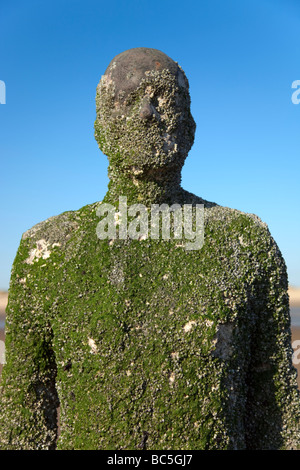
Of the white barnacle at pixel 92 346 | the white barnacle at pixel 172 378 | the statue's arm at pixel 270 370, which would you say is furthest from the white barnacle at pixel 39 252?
the statue's arm at pixel 270 370

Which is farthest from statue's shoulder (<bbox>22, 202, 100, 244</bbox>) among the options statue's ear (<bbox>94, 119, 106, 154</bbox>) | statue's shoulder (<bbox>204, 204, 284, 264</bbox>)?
statue's shoulder (<bbox>204, 204, 284, 264</bbox>)

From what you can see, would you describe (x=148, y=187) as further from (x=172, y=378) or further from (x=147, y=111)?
(x=172, y=378)

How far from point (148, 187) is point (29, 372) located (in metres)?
1.75

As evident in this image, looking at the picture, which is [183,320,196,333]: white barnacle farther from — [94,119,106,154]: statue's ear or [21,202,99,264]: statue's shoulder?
[94,119,106,154]: statue's ear

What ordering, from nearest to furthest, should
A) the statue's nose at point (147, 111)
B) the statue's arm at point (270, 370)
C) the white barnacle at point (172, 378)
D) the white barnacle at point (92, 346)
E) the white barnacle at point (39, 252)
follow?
the white barnacle at point (172, 378)
the white barnacle at point (92, 346)
the statue's nose at point (147, 111)
the statue's arm at point (270, 370)
the white barnacle at point (39, 252)

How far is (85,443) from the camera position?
3635 millimetres

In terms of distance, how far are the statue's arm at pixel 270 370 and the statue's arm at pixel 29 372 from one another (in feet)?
5.27

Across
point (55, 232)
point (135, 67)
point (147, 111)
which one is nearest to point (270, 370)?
point (55, 232)

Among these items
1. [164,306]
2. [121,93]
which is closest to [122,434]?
[164,306]

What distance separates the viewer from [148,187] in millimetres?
4000

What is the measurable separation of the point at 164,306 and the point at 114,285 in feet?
1.35

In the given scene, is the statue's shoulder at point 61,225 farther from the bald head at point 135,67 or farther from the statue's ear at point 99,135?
the bald head at point 135,67

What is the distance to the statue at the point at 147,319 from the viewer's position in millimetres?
3559
